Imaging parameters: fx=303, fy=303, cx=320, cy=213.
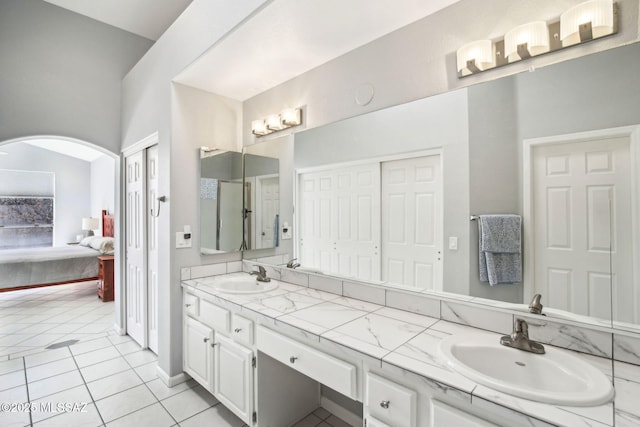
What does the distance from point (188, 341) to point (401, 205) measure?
192 cm

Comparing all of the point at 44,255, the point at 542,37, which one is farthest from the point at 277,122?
the point at 44,255

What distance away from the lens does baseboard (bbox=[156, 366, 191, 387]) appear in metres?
2.43

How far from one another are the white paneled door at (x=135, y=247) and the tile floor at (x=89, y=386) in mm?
245

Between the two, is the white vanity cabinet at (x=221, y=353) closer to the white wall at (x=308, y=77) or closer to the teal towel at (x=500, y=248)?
the white wall at (x=308, y=77)

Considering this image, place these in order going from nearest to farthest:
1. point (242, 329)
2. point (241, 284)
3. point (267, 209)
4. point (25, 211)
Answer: point (242, 329)
point (241, 284)
point (267, 209)
point (25, 211)

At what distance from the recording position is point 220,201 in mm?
2711

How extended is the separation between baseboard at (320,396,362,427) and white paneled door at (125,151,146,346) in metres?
2.04

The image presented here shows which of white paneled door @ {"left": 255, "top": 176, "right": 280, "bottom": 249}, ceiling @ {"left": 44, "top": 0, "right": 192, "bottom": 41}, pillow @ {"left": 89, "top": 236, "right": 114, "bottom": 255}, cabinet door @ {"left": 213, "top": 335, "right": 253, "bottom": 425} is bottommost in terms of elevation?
cabinet door @ {"left": 213, "top": 335, "right": 253, "bottom": 425}

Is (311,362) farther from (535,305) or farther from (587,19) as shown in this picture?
(587,19)

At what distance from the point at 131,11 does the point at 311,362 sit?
12.8 feet

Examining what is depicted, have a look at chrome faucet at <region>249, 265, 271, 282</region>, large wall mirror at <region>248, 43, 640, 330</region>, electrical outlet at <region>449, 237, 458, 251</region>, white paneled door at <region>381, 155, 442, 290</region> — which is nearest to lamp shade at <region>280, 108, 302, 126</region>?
large wall mirror at <region>248, 43, 640, 330</region>

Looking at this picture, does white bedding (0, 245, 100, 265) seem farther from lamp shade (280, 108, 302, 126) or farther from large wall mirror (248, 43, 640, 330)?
large wall mirror (248, 43, 640, 330)

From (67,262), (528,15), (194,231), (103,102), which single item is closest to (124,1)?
(103,102)

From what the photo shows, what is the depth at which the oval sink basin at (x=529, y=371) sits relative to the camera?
868 millimetres
